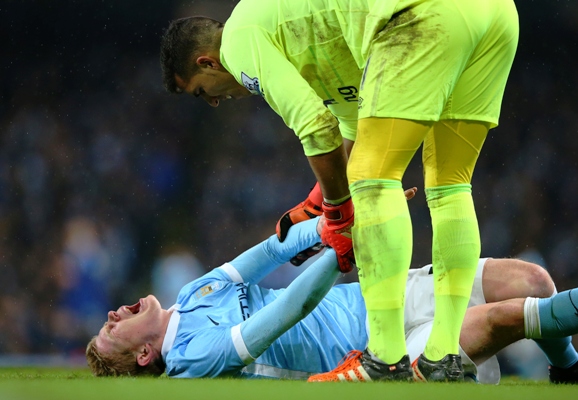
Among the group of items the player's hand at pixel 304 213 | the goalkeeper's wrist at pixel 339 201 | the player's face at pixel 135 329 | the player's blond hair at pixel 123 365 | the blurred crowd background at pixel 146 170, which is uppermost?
the goalkeeper's wrist at pixel 339 201

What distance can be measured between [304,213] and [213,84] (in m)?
0.66

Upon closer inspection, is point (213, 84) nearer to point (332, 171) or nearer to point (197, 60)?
point (197, 60)

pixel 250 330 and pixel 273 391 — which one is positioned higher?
pixel 273 391

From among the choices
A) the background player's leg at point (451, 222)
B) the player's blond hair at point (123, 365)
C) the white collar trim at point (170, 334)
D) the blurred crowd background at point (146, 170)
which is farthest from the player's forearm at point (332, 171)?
the blurred crowd background at point (146, 170)

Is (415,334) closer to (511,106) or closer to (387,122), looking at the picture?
(387,122)

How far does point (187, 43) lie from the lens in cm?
238

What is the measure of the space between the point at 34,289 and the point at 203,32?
3.68 m

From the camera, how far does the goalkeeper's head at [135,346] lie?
2.70 meters

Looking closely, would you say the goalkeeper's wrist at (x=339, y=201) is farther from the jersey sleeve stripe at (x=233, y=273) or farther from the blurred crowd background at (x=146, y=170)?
the blurred crowd background at (x=146, y=170)

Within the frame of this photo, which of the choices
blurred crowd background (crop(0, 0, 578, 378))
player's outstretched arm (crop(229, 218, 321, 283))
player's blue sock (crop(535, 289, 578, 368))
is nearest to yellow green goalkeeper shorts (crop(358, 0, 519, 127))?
player's blue sock (crop(535, 289, 578, 368))

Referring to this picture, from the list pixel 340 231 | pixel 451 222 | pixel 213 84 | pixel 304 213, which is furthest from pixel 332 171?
pixel 304 213

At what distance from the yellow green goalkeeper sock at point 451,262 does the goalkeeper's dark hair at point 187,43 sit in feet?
2.87

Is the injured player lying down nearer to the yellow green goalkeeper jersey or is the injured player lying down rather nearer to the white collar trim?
the white collar trim

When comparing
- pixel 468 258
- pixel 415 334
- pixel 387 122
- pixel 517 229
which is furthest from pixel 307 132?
pixel 517 229
